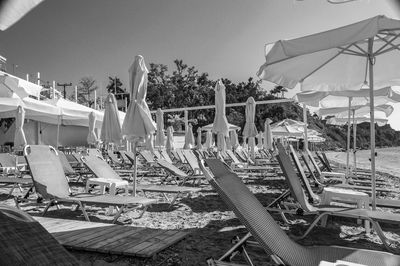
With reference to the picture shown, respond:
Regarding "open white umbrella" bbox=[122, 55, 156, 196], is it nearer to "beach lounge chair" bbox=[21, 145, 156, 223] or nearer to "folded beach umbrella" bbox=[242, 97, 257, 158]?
"beach lounge chair" bbox=[21, 145, 156, 223]

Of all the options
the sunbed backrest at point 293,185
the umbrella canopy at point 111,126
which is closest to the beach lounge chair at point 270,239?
the sunbed backrest at point 293,185

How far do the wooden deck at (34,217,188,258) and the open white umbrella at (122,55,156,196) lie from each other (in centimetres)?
211

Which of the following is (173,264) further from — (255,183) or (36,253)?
(255,183)

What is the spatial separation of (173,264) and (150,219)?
1.91m

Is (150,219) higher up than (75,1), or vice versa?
(75,1)

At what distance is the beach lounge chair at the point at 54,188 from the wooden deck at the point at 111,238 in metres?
0.29

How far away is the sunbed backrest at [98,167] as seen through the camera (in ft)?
18.9

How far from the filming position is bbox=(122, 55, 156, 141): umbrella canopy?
19.0 feet

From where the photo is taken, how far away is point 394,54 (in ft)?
18.7

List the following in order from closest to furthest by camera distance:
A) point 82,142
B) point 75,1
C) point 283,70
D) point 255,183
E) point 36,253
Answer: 1. point 36,253
2. point 283,70
3. point 255,183
4. point 75,1
5. point 82,142

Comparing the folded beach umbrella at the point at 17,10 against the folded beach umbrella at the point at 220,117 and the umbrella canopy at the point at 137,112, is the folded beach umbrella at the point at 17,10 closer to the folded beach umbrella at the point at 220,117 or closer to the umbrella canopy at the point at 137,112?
the umbrella canopy at the point at 137,112

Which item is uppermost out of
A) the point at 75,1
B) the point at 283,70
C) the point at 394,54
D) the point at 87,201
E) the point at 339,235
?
the point at 75,1

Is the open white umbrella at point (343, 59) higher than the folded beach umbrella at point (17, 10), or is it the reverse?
the open white umbrella at point (343, 59)

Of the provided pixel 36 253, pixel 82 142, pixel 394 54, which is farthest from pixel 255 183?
pixel 82 142
